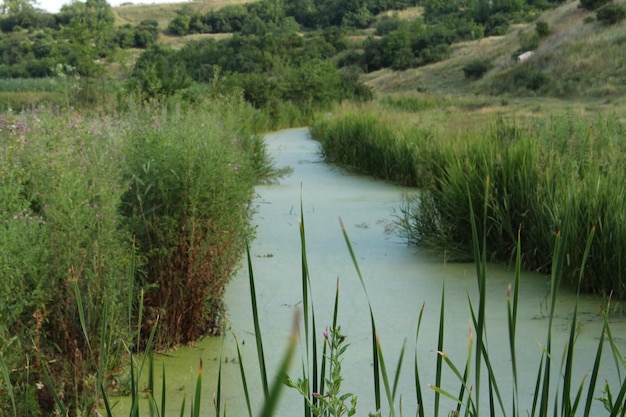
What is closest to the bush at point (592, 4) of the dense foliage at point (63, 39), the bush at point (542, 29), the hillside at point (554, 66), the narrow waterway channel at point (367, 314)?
the hillside at point (554, 66)

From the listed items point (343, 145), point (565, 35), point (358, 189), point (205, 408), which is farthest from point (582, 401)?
point (565, 35)

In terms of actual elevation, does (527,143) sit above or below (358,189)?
above

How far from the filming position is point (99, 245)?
2.44 metres

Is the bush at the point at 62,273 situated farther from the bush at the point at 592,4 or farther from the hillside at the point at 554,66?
the bush at the point at 592,4

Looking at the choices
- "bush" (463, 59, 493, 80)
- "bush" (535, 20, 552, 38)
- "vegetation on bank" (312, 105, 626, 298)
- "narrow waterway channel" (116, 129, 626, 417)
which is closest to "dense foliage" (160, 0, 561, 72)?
"bush" (463, 59, 493, 80)

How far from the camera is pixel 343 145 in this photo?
9117 mm

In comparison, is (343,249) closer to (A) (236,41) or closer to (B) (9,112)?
(B) (9,112)

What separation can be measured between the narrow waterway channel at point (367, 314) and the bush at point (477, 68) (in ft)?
69.9

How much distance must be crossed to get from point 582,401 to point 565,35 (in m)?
24.1

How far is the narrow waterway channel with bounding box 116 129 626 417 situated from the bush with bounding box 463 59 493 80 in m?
21.3

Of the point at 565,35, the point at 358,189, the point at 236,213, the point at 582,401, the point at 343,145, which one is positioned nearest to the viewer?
the point at 582,401

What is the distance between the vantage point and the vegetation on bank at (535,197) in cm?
347

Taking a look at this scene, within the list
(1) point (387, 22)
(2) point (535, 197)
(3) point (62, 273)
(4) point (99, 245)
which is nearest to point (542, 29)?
(2) point (535, 197)

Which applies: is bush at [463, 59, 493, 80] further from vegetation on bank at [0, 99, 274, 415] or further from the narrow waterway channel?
vegetation on bank at [0, 99, 274, 415]
